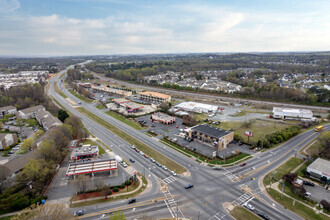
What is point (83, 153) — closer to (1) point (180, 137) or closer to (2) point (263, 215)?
(1) point (180, 137)

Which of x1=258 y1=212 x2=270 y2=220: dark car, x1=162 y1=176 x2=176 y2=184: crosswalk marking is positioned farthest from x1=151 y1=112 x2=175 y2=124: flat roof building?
x1=258 y1=212 x2=270 y2=220: dark car

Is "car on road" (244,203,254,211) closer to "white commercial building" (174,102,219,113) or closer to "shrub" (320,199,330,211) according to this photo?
"shrub" (320,199,330,211)

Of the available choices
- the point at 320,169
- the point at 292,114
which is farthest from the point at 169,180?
the point at 292,114

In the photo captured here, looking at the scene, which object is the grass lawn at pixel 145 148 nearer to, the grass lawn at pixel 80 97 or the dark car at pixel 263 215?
the dark car at pixel 263 215

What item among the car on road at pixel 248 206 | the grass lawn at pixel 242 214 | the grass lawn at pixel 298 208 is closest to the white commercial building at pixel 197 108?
the grass lawn at pixel 298 208

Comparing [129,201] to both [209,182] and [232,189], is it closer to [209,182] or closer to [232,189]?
[209,182]

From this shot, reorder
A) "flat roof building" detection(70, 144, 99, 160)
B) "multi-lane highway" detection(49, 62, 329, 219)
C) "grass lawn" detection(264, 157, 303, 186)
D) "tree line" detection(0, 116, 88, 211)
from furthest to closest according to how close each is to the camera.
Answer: "flat roof building" detection(70, 144, 99, 160) → "grass lawn" detection(264, 157, 303, 186) → "tree line" detection(0, 116, 88, 211) → "multi-lane highway" detection(49, 62, 329, 219)

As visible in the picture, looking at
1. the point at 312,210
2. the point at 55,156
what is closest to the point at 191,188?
the point at 312,210
